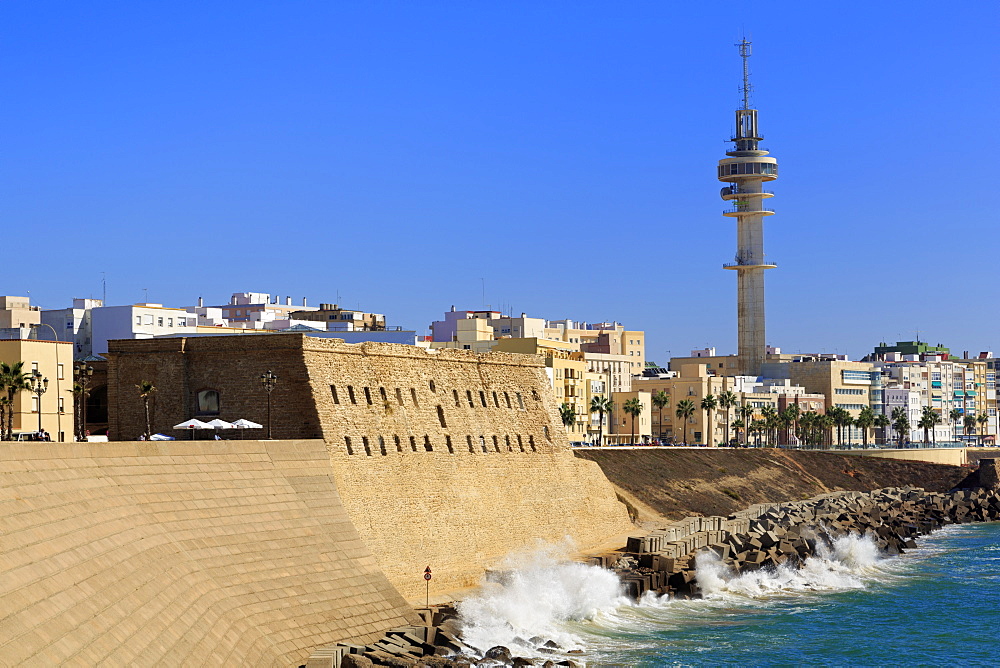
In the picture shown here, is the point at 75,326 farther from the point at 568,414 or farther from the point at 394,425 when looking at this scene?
the point at 394,425

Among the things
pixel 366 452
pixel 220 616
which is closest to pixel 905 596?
pixel 366 452

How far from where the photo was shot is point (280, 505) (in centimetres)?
3234

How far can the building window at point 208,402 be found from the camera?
3878cm

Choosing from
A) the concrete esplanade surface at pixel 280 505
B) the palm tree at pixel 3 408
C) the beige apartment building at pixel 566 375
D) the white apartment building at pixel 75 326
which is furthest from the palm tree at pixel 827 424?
the palm tree at pixel 3 408

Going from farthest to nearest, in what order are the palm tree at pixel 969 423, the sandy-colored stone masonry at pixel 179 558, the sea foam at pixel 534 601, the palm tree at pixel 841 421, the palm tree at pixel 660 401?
the palm tree at pixel 969 423
the palm tree at pixel 841 421
the palm tree at pixel 660 401
the sea foam at pixel 534 601
the sandy-colored stone masonry at pixel 179 558

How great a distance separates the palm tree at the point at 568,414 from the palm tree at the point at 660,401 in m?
17.7

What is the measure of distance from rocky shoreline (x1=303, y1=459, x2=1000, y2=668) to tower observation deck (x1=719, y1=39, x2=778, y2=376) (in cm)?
5101

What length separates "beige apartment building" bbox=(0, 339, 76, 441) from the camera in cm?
4788

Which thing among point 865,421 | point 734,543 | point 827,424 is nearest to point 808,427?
point 827,424

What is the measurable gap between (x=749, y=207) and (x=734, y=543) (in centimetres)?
9984

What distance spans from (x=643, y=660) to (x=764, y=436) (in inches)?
4017

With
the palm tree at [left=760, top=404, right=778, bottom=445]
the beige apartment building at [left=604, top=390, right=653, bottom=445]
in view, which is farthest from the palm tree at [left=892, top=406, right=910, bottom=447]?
the beige apartment building at [left=604, top=390, right=653, bottom=445]

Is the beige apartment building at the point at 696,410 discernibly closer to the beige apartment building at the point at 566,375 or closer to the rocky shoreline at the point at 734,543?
the beige apartment building at the point at 566,375

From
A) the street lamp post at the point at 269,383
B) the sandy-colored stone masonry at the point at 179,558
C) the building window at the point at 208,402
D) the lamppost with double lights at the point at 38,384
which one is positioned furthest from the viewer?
the lamppost with double lights at the point at 38,384
